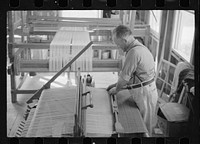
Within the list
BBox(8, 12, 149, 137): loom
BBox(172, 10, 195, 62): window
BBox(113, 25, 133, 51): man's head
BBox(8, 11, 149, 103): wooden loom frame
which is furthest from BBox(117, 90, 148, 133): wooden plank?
BBox(8, 11, 149, 103): wooden loom frame

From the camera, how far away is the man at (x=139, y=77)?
1523mm

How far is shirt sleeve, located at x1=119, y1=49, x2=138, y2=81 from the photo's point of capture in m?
1.53

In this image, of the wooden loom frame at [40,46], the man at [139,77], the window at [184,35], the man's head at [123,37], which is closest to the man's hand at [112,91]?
the man at [139,77]

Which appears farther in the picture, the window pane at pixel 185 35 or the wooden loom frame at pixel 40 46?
the wooden loom frame at pixel 40 46

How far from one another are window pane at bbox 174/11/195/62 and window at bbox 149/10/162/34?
0.11m

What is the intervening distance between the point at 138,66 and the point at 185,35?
1.05ft

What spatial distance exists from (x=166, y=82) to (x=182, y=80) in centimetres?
15

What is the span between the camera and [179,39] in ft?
5.87

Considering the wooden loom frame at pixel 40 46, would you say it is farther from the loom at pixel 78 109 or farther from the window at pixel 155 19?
the window at pixel 155 19


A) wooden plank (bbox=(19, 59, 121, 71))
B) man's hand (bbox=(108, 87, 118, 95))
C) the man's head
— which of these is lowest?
wooden plank (bbox=(19, 59, 121, 71))

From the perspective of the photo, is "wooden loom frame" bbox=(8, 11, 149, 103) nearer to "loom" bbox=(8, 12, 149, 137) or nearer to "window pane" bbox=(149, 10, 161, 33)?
"loom" bbox=(8, 12, 149, 137)
